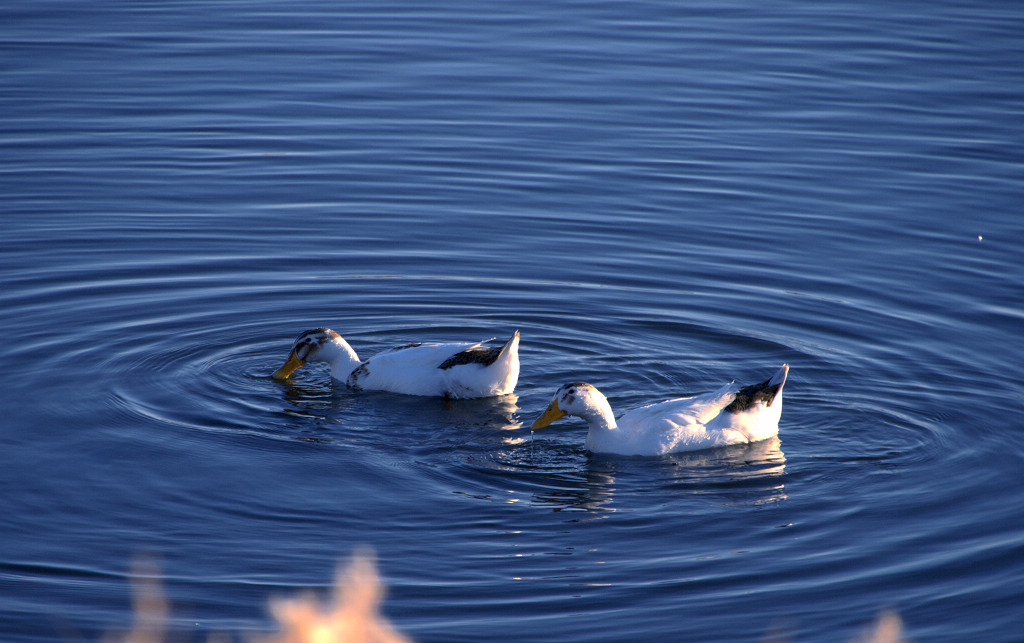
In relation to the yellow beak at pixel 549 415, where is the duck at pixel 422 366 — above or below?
above

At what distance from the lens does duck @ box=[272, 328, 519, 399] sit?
33.6ft

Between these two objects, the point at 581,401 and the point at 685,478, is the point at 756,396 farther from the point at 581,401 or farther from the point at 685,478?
the point at 581,401

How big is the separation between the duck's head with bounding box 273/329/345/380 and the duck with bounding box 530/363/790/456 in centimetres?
239

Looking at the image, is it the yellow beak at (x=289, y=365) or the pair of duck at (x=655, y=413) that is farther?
the yellow beak at (x=289, y=365)

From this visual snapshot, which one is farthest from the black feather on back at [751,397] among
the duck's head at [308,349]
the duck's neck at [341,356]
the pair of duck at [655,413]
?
the duck's head at [308,349]

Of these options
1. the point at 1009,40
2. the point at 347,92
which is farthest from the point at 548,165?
the point at 1009,40

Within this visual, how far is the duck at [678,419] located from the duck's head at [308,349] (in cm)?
239

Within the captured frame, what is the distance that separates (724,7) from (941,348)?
595 inches

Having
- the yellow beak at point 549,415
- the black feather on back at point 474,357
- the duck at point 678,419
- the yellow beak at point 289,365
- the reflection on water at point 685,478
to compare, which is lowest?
the reflection on water at point 685,478

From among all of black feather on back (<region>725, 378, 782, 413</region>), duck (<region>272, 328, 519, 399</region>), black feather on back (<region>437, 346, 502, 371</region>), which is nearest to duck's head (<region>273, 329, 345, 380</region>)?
duck (<region>272, 328, 519, 399</region>)

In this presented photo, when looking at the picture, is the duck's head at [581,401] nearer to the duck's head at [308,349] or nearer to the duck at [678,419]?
the duck at [678,419]

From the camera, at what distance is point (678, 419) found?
9.25 meters

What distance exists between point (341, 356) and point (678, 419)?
10.7 feet

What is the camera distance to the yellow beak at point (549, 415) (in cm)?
954
